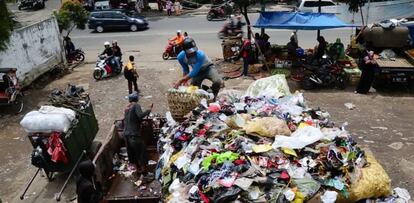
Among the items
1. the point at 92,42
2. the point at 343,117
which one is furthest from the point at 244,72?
the point at 92,42

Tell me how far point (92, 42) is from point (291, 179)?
1766 cm

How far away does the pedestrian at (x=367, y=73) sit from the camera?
1154cm

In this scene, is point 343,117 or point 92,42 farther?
point 92,42

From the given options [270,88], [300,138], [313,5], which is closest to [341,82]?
[270,88]

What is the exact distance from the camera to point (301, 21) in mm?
12867

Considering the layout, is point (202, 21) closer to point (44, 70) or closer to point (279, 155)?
point (44, 70)

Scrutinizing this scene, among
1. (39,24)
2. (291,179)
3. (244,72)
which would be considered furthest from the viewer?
(39,24)

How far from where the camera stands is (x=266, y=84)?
929 cm

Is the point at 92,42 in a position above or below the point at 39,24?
below

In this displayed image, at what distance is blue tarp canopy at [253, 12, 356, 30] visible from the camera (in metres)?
12.5

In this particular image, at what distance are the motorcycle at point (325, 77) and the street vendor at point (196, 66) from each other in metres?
4.50

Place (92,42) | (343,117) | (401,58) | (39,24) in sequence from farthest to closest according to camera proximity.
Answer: (92,42)
(39,24)
(401,58)
(343,117)

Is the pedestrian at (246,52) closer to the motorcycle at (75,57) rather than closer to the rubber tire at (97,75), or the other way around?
the rubber tire at (97,75)

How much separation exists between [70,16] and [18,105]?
243 inches
